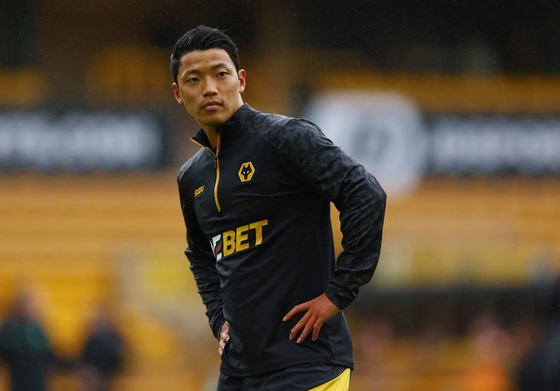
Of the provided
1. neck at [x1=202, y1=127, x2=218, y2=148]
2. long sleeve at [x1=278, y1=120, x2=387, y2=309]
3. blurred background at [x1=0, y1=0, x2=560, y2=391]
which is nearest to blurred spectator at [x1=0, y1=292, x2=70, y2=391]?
blurred background at [x1=0, y1=0, x2=560, y2=391]

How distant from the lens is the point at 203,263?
2477 millimetres

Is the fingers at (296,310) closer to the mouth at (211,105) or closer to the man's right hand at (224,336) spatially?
the man's right hand at (224,336)

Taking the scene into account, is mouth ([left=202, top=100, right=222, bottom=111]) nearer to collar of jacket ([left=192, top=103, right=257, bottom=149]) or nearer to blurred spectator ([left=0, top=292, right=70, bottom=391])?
collar of jacket ([left=192, top=103, right=257, bottom=149])

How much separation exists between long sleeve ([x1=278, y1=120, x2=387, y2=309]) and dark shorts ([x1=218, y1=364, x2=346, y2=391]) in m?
0.20

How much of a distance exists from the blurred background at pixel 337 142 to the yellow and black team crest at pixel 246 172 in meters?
6.69

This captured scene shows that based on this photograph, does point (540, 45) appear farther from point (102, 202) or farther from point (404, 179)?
point (102, 202)

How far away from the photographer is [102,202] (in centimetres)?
1034

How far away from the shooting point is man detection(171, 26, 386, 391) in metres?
1.89

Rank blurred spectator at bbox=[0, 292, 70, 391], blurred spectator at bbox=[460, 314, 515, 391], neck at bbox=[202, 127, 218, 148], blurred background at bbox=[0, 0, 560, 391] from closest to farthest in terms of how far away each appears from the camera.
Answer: neck at bbox=[202, 127, 218, 148] < blurred spectator at bbox=[0, 292, 70, 391] < blurred spectator at bbox=[460, 314, 515, 391] < blurred background at bbox=[0, 0, 560, 391]

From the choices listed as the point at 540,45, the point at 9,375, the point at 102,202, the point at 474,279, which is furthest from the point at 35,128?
the point at 540,45

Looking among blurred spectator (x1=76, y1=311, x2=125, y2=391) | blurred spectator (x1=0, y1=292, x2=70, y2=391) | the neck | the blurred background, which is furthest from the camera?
the blurred background

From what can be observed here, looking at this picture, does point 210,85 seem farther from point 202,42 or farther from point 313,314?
point 313,314

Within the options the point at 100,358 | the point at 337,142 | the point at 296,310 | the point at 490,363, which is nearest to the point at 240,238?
the point at 296,310

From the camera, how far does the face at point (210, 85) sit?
2084 millimetres
